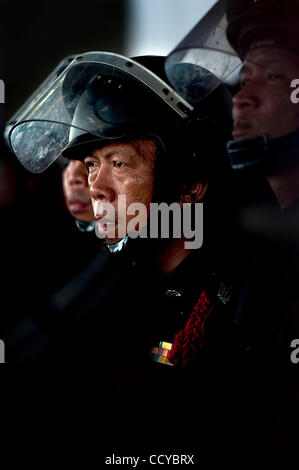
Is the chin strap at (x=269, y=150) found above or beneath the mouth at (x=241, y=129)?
beneath

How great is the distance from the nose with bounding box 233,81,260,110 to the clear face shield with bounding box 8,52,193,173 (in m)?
0.19

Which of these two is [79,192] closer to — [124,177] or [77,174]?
[77,174]

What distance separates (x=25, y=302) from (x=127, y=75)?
2.39 metres

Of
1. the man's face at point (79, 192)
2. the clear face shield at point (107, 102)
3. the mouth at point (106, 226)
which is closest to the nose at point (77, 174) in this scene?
the man's face at point (79, 192)

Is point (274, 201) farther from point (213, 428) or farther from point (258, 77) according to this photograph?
point (213, 428)

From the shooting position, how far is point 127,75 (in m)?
2.05

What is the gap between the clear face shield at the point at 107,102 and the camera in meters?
2.06

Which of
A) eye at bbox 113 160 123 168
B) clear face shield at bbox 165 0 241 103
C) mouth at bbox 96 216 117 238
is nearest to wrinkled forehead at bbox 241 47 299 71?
clear face shield at bbox 165 0 241 103

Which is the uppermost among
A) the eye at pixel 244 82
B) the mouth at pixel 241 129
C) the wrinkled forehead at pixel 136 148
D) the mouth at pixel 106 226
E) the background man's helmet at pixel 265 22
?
the background man's helmet at pixel 265 22

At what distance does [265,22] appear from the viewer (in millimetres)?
1921

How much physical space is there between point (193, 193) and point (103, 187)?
37 cm

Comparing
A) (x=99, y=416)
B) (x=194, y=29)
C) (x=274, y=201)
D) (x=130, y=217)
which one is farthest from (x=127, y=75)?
(x=99, y=416)

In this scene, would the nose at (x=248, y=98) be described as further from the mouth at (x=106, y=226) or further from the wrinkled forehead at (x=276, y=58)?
the mouth at (x=106, y=226)

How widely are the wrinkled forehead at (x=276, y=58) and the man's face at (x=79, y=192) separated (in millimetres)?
1319
